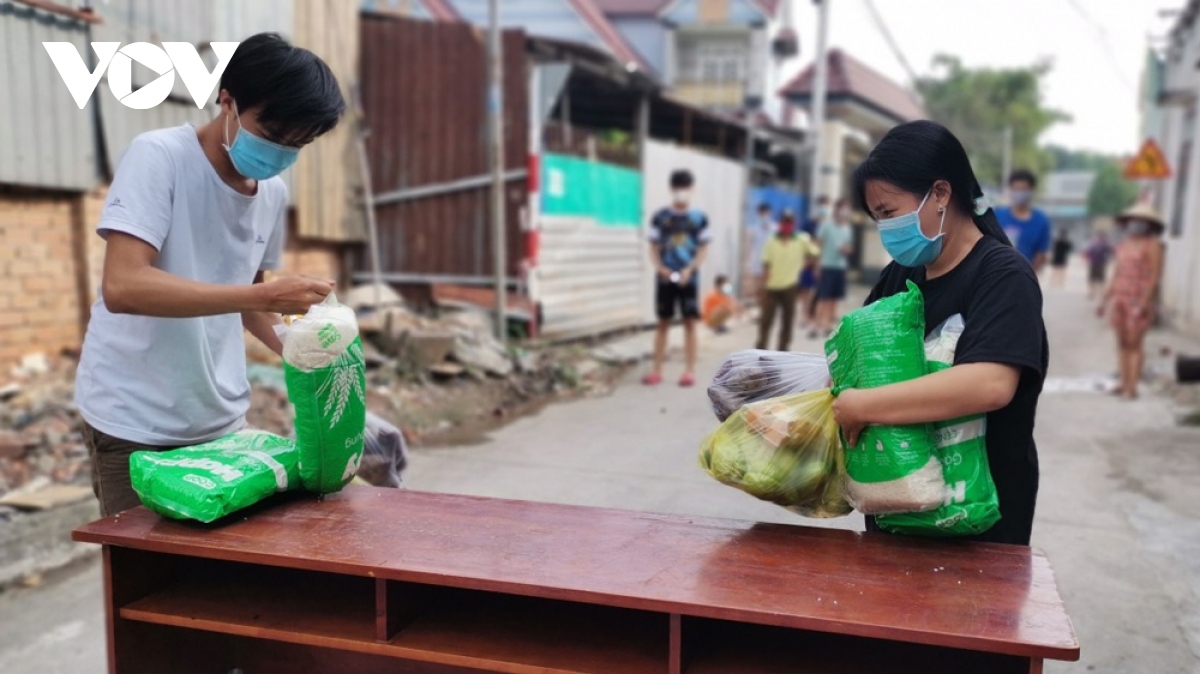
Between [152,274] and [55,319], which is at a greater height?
[152,274]

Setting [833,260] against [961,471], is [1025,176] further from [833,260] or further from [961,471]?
[961,471]

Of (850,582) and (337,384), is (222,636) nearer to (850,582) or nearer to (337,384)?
(337,384)

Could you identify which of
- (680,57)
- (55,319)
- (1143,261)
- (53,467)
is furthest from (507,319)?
(680,57)

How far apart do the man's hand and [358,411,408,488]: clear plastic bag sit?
0.67m

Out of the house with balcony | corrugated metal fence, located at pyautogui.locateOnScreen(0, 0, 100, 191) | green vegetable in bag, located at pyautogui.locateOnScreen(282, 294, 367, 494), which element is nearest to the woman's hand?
green vegetable in bag, located at pyautogui.locateOnScreen(282, 294, 367, 494)

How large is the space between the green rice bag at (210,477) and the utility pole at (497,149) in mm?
6542

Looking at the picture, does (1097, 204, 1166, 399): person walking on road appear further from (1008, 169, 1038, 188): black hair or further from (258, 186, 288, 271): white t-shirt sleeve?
(258, 186, 288, 271): white t-shirt sleeve

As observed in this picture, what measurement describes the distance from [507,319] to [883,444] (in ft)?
24.7

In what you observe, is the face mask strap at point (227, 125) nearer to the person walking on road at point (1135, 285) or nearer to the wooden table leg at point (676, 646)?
the wooden table leg at point (676, 646)

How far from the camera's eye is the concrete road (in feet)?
10.5

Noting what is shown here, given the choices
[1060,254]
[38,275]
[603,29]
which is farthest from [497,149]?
[1060,254]

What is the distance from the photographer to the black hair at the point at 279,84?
2.05m

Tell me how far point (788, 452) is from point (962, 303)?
18.1 inches

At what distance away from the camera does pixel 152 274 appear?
1992 millimetres
